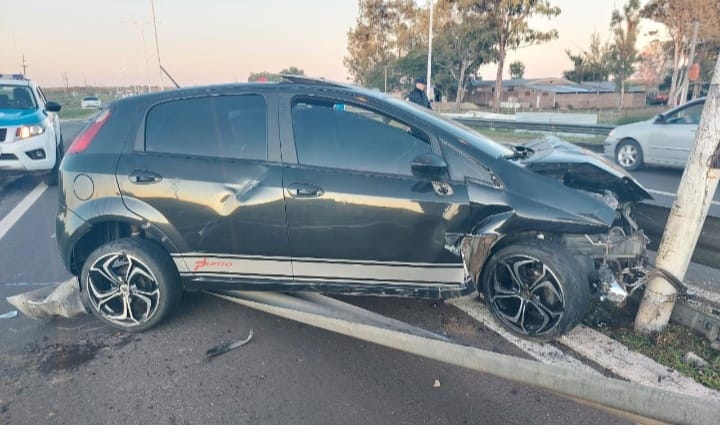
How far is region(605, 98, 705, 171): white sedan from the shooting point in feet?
27.8

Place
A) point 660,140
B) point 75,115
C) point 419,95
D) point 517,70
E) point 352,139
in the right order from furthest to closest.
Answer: point 517,70 < point 75,115 < point 419,95 < point 660,140 < point 352,139

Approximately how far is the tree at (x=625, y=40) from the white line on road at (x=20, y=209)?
1778 inches

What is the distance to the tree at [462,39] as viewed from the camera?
144 feet

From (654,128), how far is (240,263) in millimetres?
8776

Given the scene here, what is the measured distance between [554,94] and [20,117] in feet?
173

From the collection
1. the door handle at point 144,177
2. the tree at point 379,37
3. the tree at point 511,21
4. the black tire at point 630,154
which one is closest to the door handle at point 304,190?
the door handle at point 144,177

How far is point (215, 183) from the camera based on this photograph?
3244mm

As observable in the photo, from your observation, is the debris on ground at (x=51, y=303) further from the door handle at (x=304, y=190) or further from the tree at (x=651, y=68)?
the tree at (x=651, y=68)

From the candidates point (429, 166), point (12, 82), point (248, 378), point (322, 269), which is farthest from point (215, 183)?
point (12, 82)

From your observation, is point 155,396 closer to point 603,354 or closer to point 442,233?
point 442,233

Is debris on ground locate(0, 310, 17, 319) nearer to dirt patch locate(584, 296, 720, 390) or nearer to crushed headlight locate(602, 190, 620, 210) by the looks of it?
dirt patch locate(584, 296, 720, 390)

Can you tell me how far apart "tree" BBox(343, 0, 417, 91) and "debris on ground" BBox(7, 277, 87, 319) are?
2150 inches

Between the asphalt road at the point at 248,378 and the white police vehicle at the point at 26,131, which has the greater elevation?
the white police vehicle at the point at 26,131

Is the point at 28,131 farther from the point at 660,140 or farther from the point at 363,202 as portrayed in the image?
the point at 660,140
